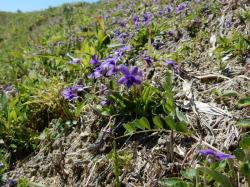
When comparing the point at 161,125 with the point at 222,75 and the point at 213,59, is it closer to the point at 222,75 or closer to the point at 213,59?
the point at 222,75

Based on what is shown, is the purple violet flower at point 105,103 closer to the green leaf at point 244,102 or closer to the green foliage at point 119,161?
the green foliage at point 119,161

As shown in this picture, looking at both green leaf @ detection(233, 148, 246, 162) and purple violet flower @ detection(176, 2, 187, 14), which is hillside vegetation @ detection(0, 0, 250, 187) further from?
purple violet flower @ detection(176, 2, 187, 14)

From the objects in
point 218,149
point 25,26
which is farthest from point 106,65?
point 25,26

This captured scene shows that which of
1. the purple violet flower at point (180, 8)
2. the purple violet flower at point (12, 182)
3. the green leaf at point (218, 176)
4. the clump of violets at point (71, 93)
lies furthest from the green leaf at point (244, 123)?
the purple violet flower at point (180, 8)

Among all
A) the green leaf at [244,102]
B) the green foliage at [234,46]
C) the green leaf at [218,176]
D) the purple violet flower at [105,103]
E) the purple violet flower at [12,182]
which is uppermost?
the green foliage at [234,46]

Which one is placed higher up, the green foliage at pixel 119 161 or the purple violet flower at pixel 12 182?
the green foliage at pixel 119 161

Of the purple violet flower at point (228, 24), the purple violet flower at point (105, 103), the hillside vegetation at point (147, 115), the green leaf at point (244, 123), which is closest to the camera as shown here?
the green leaf at point (244, 123)

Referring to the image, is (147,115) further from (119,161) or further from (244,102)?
(244,102)

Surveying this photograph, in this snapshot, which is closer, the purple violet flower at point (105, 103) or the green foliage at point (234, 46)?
the purple violet flower at point (105, 103)

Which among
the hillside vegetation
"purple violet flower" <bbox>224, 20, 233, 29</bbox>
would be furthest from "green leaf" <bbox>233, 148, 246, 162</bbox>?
"purple violet flower" <bbox>224, 20, 233, 29</bbox>
